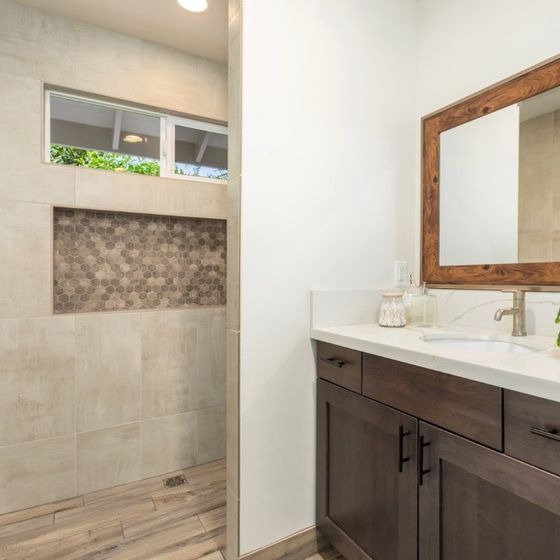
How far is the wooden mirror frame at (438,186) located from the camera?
4.25 feet

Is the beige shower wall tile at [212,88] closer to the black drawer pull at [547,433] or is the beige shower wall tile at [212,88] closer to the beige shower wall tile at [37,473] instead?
the beige shower wall tile at [37,473]

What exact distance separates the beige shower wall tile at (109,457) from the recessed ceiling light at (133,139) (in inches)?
65.8

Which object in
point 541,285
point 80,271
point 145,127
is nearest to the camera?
point 541,285

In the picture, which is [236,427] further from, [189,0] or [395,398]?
[189,0]

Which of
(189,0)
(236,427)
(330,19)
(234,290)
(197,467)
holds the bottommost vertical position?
(197,467)

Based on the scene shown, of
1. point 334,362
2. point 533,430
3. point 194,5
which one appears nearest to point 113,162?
point 194,5

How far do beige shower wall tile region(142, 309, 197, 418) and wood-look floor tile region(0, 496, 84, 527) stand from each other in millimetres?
517

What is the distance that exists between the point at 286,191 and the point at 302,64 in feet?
1.76

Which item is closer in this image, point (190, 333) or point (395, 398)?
point (395, 398)

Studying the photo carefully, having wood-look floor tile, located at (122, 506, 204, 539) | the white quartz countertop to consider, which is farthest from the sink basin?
wood-look floor tile, located at (122, 506, 204, 539)

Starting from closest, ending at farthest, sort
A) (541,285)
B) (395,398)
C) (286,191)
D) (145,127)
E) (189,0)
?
(395,398) → (541,285) → (286,191) → (189,0) → (145,127)

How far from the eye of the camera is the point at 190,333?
220 centimetres

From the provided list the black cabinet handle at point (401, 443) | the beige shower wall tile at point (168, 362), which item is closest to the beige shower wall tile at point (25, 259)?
the beige shower wall tile at point (168, 362)

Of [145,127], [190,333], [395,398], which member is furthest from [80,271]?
[395,398]
